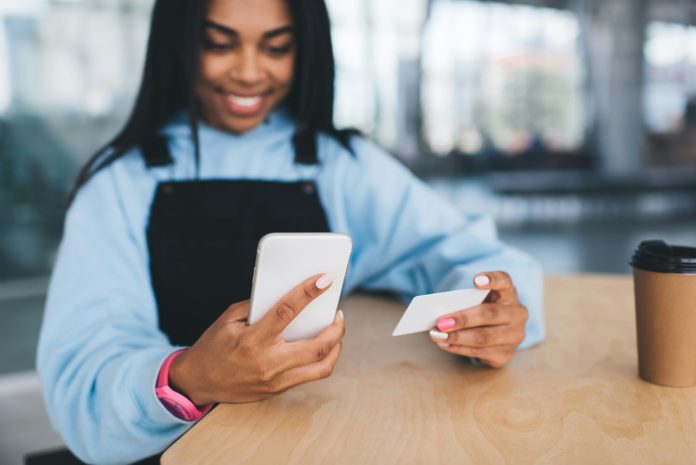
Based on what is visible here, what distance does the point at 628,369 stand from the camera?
884 millimetres

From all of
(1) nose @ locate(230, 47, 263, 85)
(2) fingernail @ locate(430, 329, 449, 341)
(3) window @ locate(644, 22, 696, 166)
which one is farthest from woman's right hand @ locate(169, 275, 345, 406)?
(3) window @ locate(644, 22, 696, 166)

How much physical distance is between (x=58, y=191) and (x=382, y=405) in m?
3.43

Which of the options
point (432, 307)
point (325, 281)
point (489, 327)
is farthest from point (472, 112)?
point (325, 281)

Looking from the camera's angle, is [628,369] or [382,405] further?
[628,369]

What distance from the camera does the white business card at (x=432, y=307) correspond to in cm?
75

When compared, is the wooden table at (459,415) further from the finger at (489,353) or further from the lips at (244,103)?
the lips at (244,103)

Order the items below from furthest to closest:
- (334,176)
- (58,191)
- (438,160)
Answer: (438,160)
(58,191)
(334,176)

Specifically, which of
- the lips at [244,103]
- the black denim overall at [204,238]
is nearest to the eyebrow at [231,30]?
the lips at [244,103]

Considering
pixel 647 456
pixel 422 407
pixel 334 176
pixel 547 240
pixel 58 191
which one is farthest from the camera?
pixel 547 240

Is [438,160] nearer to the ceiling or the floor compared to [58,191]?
nearer to the floor

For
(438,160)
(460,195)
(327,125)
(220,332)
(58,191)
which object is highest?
(327,125)

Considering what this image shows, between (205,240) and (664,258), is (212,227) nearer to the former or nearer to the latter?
(205,240)

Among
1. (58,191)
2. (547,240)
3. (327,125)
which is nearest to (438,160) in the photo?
(547,240)

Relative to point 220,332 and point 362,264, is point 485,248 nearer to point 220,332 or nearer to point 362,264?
point 362,264
